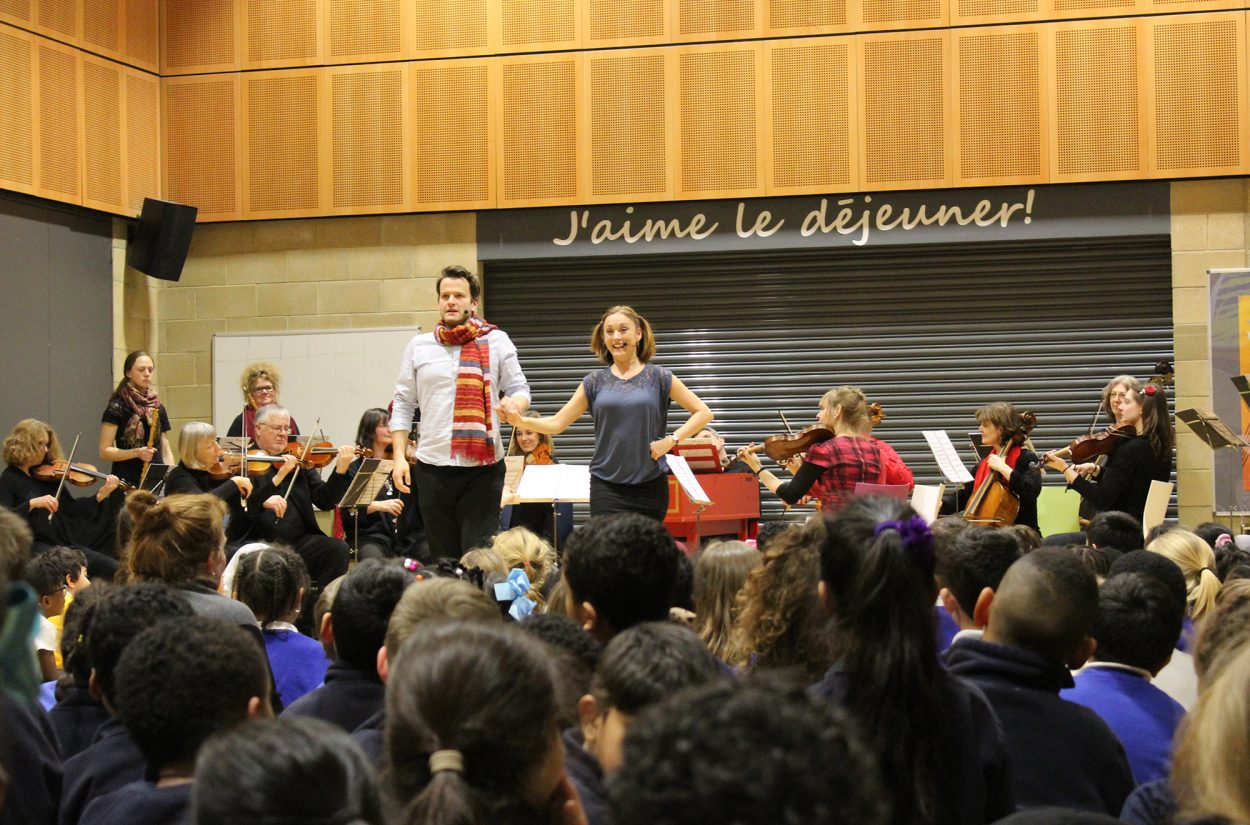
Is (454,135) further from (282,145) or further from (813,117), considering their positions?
(813,117)

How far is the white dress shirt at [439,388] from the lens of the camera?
564 cm

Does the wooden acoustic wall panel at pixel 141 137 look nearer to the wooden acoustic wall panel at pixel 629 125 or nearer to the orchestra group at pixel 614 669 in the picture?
the wooden acoustic wall panel at pixel 629 125

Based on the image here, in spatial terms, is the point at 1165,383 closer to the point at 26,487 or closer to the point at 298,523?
the point at 298,523

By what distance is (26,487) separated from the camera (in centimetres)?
784

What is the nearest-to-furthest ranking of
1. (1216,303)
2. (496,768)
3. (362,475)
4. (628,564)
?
(496,768) → (628,564) → (362,475) → (1216,303)

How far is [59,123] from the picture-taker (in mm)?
9906

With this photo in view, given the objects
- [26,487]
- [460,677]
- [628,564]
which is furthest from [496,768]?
[26,487]

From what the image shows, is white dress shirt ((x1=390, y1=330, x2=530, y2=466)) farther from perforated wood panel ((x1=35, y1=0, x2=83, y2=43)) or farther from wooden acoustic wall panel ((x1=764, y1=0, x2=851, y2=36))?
perforated wood panel ((x1=35, y1=0, x2=83, y2=43))

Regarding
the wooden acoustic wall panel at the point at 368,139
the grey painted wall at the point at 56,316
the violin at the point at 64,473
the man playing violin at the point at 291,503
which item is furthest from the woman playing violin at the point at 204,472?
the wooden acoustic wall panel at the point at 368,139

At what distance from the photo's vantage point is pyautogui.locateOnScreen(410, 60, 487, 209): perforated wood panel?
1040cm

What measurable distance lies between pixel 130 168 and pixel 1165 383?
7.82m

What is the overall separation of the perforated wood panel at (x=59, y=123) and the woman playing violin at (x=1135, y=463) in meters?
7.39

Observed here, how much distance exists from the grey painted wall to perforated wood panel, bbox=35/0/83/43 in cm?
127

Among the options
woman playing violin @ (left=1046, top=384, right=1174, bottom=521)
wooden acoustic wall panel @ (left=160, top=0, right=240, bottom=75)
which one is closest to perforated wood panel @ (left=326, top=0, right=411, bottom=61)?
wooden acoustic wall panel @ (left=160, top=0, right=240, bottom=75)
